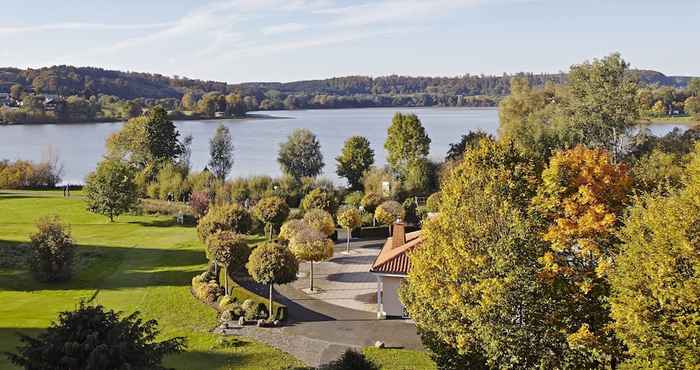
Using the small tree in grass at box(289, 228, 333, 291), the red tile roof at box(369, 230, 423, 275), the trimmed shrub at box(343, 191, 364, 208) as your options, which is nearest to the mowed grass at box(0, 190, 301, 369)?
the small tree in grass at box(289, 228, 333, 291)

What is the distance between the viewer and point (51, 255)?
956 inches

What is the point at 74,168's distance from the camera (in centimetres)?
6625

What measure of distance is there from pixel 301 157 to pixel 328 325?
36742 millimetres

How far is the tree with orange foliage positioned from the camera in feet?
42.1

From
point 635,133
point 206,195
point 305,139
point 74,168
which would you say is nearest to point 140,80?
point 74,168

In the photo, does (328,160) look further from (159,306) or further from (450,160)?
(159,306)

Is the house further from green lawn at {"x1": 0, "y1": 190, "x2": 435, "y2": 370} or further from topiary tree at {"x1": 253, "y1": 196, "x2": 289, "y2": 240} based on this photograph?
topiary tree at {"x1": 253, "y1": 196, "x2": 289, "y2": 240}

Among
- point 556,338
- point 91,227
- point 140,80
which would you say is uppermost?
point 140,80

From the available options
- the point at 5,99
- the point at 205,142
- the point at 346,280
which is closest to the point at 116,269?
the point at 346,280

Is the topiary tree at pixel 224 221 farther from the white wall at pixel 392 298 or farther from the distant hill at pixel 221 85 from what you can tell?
the distant hill at pixel 221 85

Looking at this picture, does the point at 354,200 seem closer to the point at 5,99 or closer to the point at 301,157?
the point at 301,157

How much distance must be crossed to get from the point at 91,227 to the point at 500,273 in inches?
1209

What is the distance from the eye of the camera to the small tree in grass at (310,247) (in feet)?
79.4

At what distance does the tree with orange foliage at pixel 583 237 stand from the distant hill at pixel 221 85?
3388 inches
